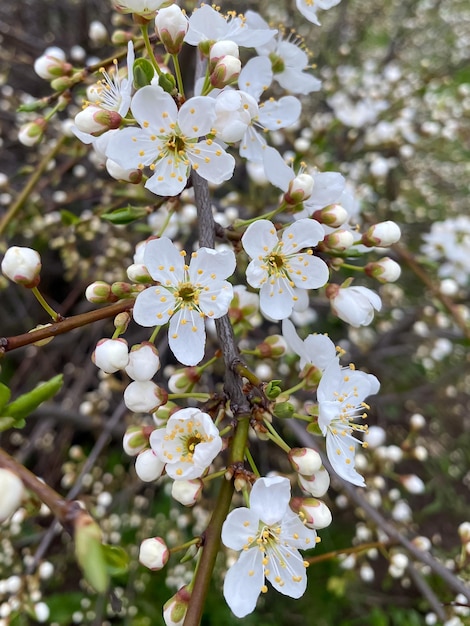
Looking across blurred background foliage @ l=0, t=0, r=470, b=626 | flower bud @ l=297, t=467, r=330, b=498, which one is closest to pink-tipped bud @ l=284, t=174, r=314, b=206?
flower bud @ l=297, t=467, r=330, b=498

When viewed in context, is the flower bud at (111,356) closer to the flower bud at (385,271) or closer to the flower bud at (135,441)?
the flower bud at (135,441)

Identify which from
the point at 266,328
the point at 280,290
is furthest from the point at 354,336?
the point at 280,290

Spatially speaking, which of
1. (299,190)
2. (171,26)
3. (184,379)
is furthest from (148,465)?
(171,26)

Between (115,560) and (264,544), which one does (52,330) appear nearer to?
(115,560)

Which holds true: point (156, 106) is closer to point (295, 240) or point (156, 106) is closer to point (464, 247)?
point (295, 240)

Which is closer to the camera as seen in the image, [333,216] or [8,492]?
[8,492]

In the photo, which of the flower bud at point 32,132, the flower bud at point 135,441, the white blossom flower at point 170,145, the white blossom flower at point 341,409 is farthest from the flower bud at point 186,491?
the flower bud at point 32,132
